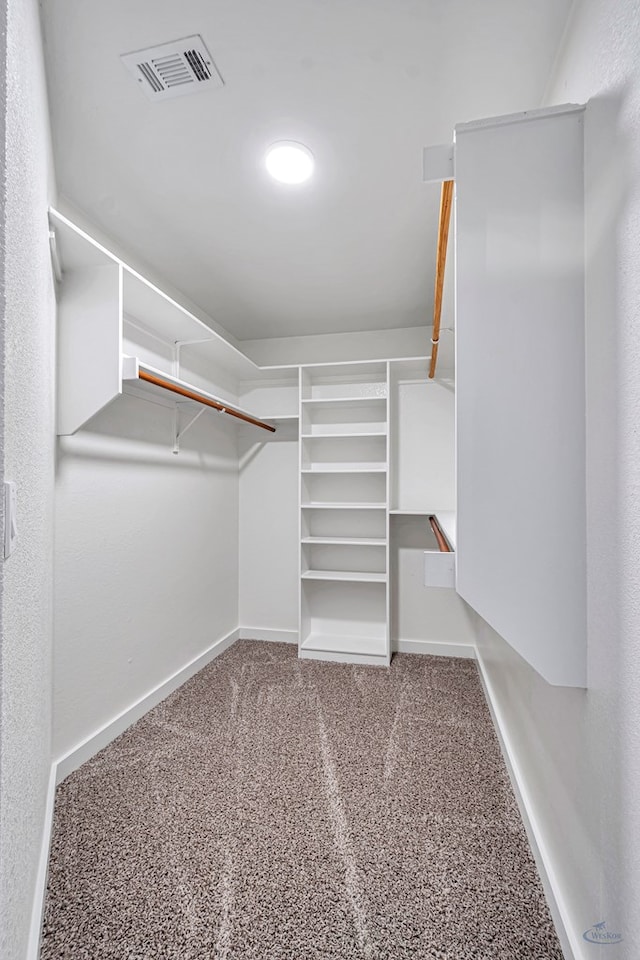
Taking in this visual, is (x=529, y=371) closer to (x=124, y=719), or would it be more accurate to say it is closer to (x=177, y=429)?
(x=177, y=429)

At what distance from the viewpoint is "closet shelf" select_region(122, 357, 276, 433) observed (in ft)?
5.98

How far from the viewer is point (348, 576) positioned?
3270 millimetres

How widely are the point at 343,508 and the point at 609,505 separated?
8.01 ft

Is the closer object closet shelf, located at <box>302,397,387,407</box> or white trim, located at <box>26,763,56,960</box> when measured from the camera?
white trim, located at <box>26,763,56,960</box>

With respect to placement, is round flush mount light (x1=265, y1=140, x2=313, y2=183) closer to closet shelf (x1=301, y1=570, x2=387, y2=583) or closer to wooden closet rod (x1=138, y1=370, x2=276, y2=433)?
wooden closet rod (x1=138, y1=370, x2=276, y2=433)

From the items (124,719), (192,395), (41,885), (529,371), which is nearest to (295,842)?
(41,885)

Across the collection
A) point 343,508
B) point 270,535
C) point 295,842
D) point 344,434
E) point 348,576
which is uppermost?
point 344,434

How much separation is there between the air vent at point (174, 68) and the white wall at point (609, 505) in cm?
97

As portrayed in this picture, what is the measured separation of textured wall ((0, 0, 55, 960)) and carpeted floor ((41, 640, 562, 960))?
310mm

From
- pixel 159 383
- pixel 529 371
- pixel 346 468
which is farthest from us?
pixel 346 468

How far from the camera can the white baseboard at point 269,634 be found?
361 cm

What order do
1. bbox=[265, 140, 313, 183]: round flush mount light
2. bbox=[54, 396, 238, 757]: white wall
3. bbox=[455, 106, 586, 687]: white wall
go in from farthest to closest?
bbox=[54, 396, 238, 757]: white wall, bbox=[265, 140, 313, 183]: round flush mount light, bbox=[455, 106, 586, 687]: white wall

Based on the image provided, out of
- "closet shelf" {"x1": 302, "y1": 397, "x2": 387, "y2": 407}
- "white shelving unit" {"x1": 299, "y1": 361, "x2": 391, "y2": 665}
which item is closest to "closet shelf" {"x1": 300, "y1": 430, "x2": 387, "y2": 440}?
"white shelving unit" {"x1": 299, "y1": 361, "x2": 391, "y2": 665}

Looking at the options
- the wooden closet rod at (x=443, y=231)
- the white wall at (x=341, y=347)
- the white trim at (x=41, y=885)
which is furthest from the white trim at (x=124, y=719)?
the wooden closet rod at (x=443, y=231)
